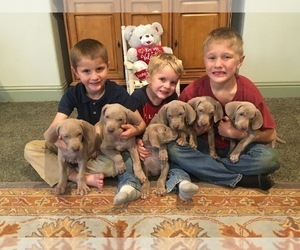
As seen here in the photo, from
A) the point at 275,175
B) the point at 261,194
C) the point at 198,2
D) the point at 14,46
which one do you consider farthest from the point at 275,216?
the point at 14,46

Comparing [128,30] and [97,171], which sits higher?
[128,30]

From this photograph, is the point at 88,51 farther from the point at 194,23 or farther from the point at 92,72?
the point at 194,23

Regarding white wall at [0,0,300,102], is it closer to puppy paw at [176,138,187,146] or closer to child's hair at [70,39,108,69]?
child's hair at [70,39,108,69]

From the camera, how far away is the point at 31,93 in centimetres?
221

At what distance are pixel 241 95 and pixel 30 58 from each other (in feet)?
4.46

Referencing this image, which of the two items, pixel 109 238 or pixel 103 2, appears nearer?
pixel 109 238

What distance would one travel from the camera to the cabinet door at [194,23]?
2.07m

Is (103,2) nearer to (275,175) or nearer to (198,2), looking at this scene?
(198,2)

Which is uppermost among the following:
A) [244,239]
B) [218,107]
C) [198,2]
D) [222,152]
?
[198,2]

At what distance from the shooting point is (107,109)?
1244mm

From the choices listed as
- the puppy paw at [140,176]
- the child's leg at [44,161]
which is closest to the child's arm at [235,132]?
the puppy paw at [140,176]

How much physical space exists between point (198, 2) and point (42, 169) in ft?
4.30

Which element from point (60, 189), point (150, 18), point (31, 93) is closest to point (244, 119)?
point (60, 189)

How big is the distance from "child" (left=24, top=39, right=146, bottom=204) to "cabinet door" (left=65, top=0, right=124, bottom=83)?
777mm
